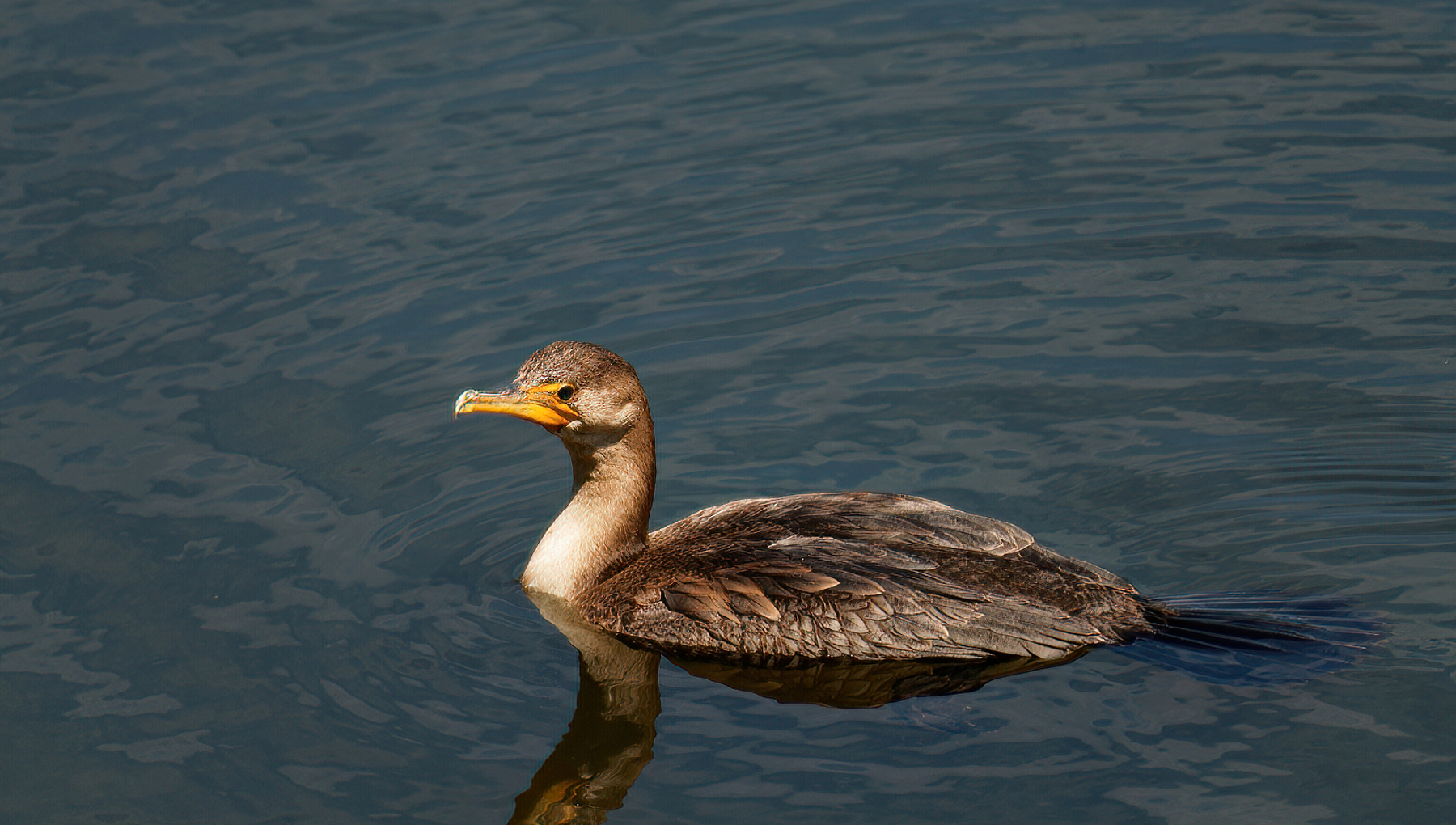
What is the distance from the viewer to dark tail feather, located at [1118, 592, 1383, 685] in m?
6.46

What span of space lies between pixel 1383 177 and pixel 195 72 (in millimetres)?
8816

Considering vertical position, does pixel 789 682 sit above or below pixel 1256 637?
below

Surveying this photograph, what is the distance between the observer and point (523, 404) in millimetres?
6992

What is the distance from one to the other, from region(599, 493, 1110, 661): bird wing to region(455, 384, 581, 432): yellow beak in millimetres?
823

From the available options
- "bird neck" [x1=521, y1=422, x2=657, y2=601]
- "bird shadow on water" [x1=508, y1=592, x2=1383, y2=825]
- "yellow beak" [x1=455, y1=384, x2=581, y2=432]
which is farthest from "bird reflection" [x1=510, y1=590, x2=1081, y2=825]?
"yellow beak" [x1=455, y1=384, x2=581, y2=432]

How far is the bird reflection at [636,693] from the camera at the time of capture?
241 inches

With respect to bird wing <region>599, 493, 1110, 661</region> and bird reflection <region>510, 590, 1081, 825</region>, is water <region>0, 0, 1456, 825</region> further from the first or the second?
bird wing <region>599, 493, 1110, 661</region>

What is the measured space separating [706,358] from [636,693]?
9.50ft

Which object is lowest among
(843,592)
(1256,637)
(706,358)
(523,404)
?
(1256,637)

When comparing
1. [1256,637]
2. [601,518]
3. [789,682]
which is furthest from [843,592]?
[1256,637]

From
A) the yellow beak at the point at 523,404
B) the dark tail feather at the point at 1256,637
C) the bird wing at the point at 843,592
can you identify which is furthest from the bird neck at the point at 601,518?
the dark tail feather at the point at 1256,637

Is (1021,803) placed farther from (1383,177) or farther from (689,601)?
(1383,177)

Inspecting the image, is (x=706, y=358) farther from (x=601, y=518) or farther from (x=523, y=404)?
(x=523, y=404)

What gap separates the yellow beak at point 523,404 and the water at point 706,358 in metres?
1.00
